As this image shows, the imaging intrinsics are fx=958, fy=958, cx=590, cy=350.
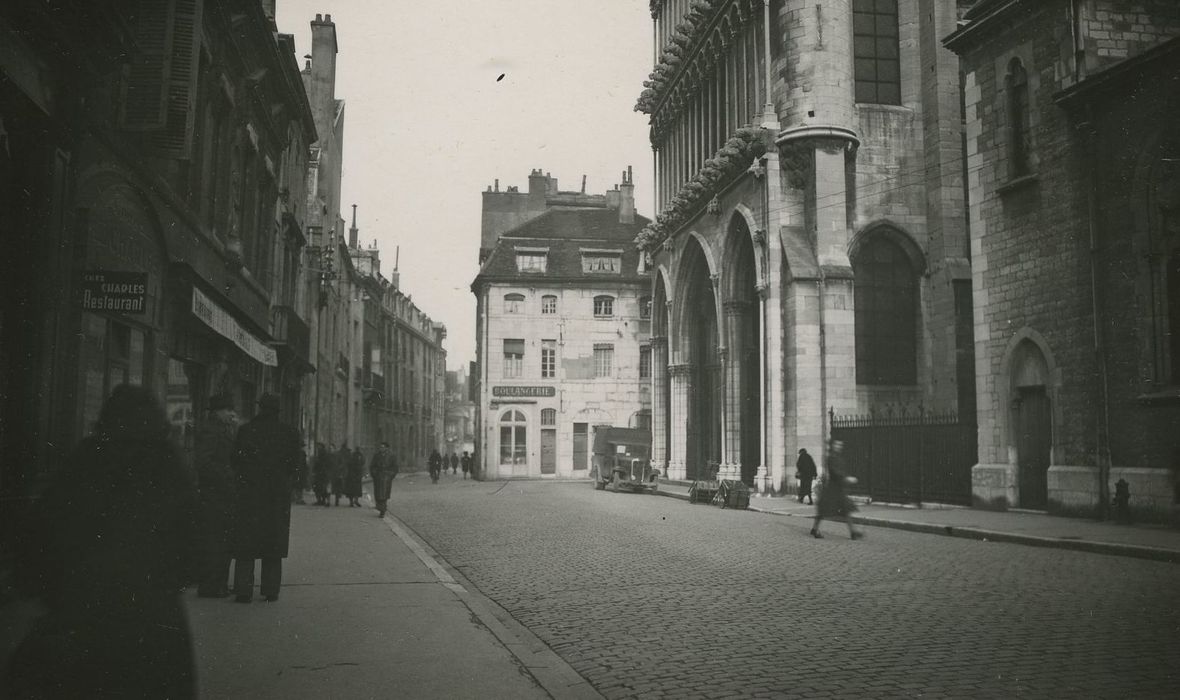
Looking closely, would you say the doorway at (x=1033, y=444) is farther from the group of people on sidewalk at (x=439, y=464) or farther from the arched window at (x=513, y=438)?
the arched window at (x=513, y=438)

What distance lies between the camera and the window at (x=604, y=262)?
5144 centimetres

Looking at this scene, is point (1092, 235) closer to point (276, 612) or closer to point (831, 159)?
point (831, 159)

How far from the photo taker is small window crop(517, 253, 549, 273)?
5100cm

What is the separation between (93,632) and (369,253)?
55580 mm

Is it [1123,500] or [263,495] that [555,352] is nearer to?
[1123,500]

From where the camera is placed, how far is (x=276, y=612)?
7652mm

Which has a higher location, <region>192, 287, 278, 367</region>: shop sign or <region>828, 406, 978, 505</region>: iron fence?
<region>192, 287, 278, 367</region>: shop sign

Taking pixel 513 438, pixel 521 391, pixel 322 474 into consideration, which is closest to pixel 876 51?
pixel 322 474

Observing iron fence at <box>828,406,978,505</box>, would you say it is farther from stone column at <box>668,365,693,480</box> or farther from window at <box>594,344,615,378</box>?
window at <box>594,344,615,378</box>

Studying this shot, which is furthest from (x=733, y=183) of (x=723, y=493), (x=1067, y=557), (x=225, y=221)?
(x=1067, y=557)

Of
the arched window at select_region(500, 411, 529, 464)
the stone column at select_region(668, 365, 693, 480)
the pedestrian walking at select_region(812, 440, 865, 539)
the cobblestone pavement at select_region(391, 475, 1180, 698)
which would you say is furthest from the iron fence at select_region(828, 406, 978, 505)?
the arched window at select_region(500, 411, 529, 464)

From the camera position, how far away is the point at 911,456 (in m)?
21.8

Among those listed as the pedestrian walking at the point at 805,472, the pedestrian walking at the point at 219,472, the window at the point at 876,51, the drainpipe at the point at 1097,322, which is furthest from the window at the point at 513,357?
the pedestrian walking at the point at 219,472

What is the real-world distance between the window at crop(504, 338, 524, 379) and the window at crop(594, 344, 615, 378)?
3928mm
